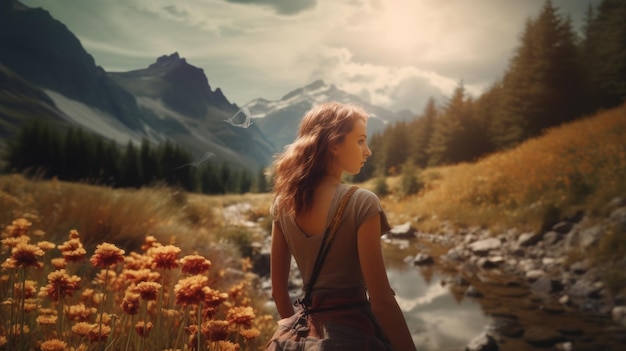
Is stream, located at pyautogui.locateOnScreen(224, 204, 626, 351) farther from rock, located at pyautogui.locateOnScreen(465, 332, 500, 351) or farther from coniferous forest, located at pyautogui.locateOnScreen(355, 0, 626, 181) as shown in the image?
coniferous forest, located at pyautogui.locateOnScreen(355, 0, 626, 181)

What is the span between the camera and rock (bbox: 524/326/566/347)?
3.79 metres

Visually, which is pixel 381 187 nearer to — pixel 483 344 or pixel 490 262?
pixel 490 262

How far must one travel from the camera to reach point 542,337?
152 inches

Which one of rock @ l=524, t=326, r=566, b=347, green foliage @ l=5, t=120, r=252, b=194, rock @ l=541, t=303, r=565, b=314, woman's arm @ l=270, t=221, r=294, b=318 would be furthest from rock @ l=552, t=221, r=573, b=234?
green foliage @ l=5, t=120, r=252, b=194

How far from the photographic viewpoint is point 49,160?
23.6m

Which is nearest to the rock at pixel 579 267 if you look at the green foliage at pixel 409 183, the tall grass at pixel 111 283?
the tall grass at pixel 111 283

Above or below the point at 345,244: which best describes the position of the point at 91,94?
above

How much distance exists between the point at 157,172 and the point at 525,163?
26.6m

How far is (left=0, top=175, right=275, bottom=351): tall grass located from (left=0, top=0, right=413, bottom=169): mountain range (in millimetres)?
44283

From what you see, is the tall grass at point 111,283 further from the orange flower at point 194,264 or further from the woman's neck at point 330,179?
the woman's neck at point 330,179

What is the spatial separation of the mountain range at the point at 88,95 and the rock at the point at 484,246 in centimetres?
4167

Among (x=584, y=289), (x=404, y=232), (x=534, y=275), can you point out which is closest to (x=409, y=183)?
(x=404, y=232)

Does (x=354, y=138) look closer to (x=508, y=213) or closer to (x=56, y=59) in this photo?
(x=508, y=213)

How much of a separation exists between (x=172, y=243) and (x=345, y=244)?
214 cm
